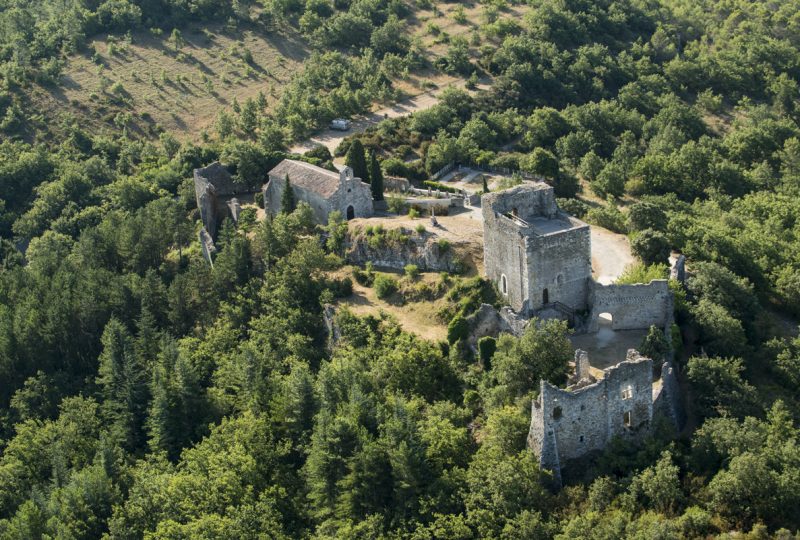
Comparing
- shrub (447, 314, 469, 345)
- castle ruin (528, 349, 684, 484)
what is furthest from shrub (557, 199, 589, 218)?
castle ruin (528, 349, 684, 484)

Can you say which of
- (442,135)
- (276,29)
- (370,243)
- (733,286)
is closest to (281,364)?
(370,243)

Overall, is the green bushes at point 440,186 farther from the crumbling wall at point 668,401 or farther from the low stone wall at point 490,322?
the crumbling wall at point 668,401

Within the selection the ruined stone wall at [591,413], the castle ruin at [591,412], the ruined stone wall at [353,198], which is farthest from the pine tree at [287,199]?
the ruined stone wall at [591,413]

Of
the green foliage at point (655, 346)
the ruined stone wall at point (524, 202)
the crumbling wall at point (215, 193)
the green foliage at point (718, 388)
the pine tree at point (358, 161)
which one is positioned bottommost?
the crumbling wall at point (215, 193)

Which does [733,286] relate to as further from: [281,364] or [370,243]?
[281,364]

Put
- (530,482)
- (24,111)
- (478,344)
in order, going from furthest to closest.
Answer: (24,111) → (478,344) → (530,482)

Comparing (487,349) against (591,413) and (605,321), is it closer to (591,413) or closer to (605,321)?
(605,321)
